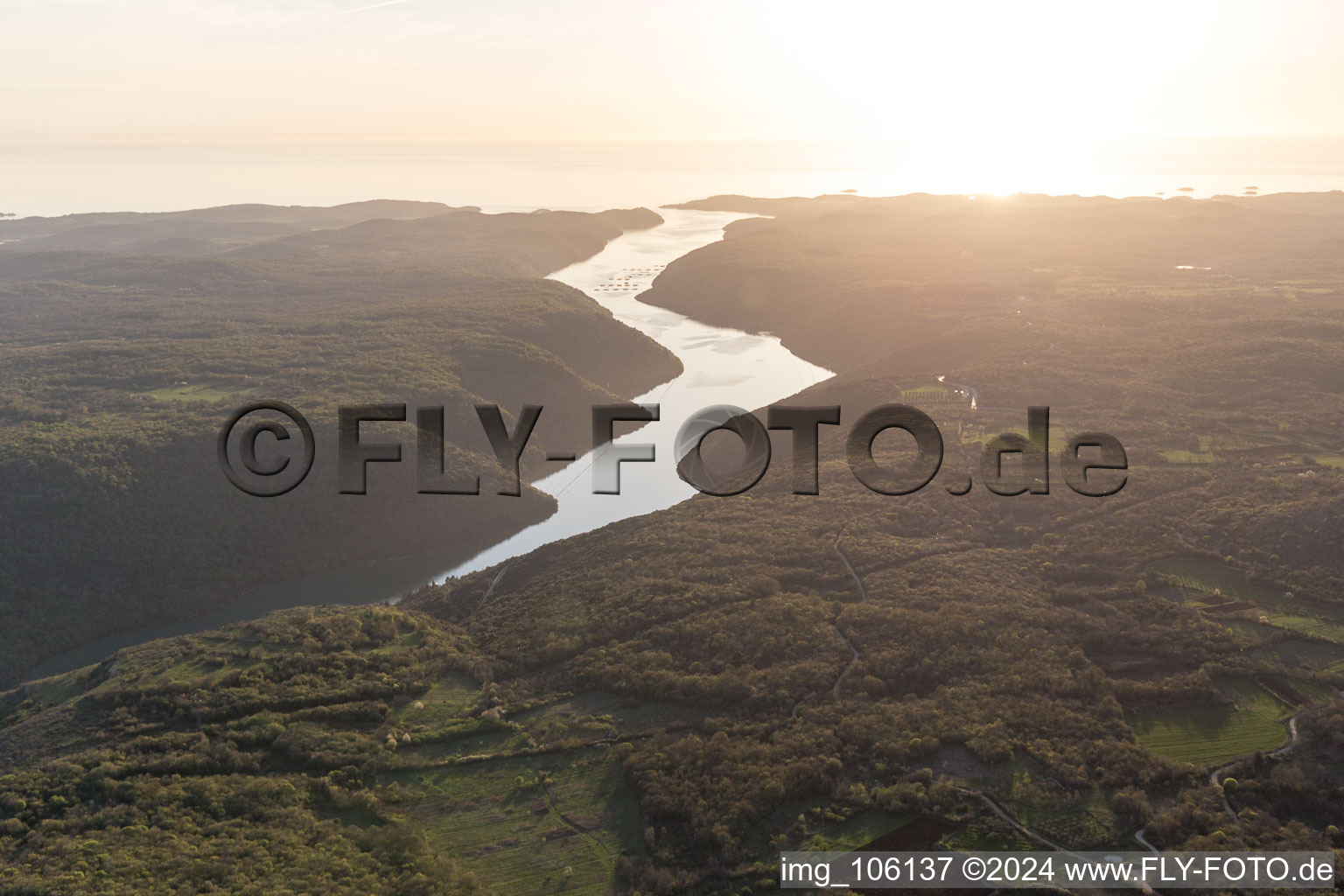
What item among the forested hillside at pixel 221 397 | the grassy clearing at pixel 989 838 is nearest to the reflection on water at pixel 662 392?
the forested hillside at pixel 221 397

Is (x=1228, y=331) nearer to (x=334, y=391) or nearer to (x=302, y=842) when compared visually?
(x=334, y=391)

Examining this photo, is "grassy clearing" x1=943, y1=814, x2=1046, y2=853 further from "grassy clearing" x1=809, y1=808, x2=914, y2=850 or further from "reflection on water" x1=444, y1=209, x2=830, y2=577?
"reflection on water" x1=444, y1=209, x2=830, y2=577

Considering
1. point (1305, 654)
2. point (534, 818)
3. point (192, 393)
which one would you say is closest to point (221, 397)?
point (192, 393)

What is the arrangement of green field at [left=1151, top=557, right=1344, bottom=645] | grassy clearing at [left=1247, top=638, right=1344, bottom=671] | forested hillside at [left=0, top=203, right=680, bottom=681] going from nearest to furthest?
grassy clearing at [left=1247, top=638, right=1344, bottom=671]
green field at [left=1151, top=557, right=1344, bottom=645]
forested hillside at [left=0, top=203, right=680, bottom=681]

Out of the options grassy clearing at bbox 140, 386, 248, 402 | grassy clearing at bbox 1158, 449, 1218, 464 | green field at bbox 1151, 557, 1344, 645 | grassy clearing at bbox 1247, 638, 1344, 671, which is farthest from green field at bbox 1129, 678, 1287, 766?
grassy clearing at bbox 140, 386, 248, 402

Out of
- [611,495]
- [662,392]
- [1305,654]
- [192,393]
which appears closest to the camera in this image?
[1305,654]

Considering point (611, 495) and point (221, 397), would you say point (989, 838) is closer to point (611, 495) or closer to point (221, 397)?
point (611, 495)

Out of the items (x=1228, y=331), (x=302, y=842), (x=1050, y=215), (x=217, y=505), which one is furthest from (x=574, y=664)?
(x=1050, y=215)
